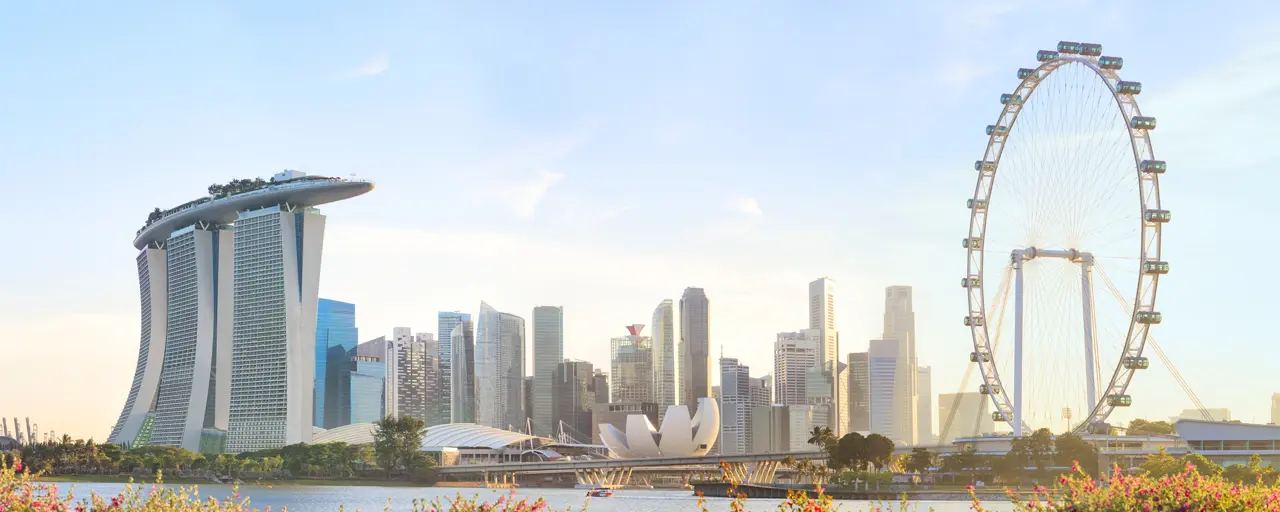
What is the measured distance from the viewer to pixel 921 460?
154m

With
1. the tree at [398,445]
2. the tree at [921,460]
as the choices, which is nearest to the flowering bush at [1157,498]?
the tree at [921,460]

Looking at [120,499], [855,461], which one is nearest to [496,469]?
[855,461]

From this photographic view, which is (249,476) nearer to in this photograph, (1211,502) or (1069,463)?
(1069,463)

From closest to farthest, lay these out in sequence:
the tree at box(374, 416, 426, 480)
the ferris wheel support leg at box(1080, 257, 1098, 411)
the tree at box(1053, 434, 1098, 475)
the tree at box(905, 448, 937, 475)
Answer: the ferris wheel support leg at box(1080, 257, 1098, 411) → the tree at box(1053, 434, 1098, 475) → the tree at box(905, 448, 937, 475) → the tree at box(374, 416, 426, 480)

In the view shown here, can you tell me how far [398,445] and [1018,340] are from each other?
3692 inches

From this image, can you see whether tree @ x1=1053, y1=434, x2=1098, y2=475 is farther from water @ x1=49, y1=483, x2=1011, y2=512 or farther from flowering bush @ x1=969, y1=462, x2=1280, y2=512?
flowering bush @ x1=969, y1=462, x2=1280, y2=512

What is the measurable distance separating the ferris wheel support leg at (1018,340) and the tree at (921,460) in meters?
26.3

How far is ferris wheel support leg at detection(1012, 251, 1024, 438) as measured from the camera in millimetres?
110625

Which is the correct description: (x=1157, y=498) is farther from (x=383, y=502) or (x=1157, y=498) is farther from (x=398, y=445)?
(x=398, y=445)

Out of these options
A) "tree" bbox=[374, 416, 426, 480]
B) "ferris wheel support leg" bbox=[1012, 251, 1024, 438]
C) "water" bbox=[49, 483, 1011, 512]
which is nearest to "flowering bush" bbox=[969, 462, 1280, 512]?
"water" bbox=[49, 483, 1011, 512]

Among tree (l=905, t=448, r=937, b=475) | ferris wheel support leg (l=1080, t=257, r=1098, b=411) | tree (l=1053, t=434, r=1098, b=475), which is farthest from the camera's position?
tree (l=905, t=448, r=937, b=475)

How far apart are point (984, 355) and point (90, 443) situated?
12400cm

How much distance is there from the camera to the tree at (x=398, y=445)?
183250 millimetres

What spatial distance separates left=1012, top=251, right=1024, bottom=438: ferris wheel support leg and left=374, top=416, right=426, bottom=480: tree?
86907 mm
